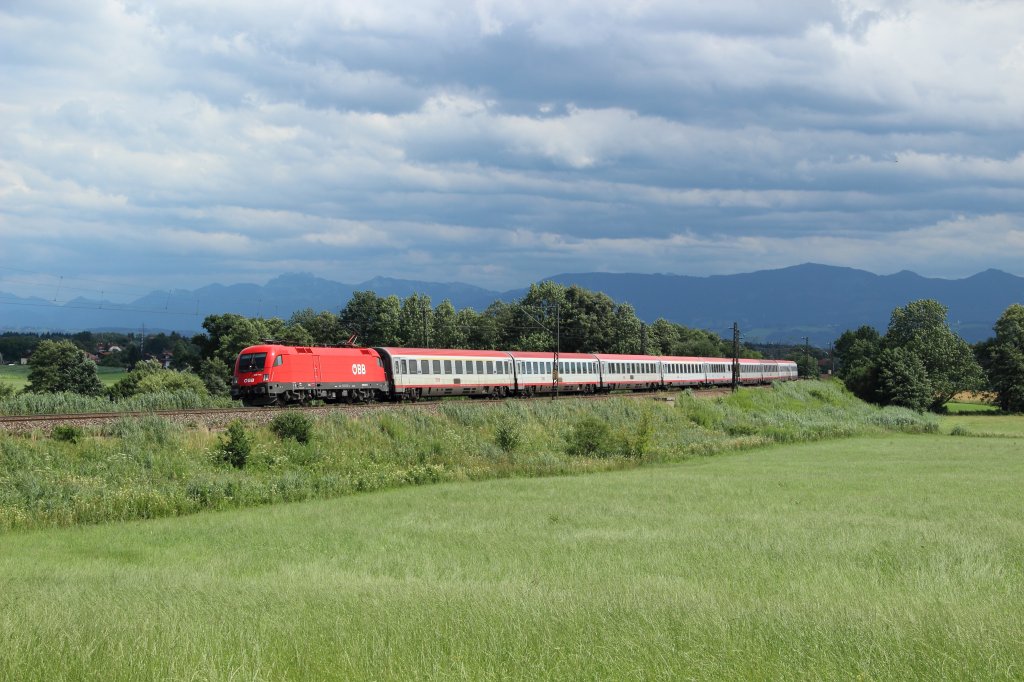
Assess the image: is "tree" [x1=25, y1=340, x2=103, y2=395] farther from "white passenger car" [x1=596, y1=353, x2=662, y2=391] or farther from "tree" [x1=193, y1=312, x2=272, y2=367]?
"white passenger car" [x1=596, y1=353, x2=662, y2=391]

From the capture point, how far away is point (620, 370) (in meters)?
71.0

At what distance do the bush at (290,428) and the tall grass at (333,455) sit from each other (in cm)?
24

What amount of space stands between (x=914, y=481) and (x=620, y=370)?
38973 mm

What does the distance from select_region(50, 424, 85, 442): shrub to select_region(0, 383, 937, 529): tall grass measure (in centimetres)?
20

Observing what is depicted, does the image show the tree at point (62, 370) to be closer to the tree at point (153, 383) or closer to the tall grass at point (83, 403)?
the tree at point (153, 383)

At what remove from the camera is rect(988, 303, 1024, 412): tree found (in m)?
112

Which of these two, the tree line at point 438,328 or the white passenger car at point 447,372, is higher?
the tree line at point 438,328

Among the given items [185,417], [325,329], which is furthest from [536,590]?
[325,329]

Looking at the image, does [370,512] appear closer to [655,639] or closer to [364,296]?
[655,639]

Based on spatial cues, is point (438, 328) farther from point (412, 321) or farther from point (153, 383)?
point (153, 383)

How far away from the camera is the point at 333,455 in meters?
34.0

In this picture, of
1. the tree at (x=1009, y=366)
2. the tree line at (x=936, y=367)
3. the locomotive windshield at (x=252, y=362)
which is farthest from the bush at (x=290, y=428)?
the tree at (x=1009, y=366)

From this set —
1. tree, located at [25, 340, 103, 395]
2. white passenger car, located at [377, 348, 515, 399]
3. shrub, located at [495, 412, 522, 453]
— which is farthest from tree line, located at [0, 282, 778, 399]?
shrub, located at [495, 412, 522, 453]

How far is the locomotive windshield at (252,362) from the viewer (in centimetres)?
4191
